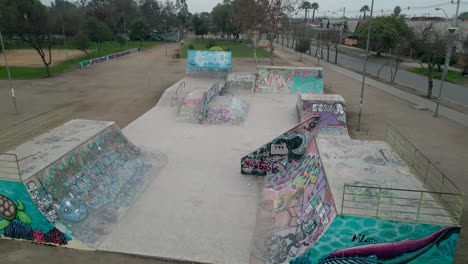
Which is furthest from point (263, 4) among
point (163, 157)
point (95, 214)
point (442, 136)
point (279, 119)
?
point (95, 214)

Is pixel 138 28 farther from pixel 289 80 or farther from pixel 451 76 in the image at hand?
pixel 451 76

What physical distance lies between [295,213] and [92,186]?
304 inches

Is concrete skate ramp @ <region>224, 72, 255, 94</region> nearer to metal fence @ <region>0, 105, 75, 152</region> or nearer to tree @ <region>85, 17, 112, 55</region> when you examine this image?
metal fence @ <region>0, 105, 75, 152</region>

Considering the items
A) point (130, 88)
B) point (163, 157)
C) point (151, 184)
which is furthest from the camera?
point (130, 88)

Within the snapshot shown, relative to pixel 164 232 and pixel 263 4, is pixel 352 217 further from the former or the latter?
pixel 263 4

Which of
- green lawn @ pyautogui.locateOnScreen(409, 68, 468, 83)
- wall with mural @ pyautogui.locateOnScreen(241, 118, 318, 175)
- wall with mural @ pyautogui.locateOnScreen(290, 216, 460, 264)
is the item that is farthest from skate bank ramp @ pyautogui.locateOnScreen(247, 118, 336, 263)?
green lawn @ pyautogui.locateOnScreen(409, 68, 468, 83)

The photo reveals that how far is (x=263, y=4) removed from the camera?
151 ft

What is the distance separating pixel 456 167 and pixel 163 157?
14870mm

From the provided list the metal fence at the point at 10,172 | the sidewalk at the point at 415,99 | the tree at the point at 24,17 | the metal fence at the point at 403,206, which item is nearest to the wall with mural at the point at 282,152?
the metal fence at the point at 403,206

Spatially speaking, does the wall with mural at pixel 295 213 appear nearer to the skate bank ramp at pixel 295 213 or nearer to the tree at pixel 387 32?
the skate bank ramp at pixel 295 213

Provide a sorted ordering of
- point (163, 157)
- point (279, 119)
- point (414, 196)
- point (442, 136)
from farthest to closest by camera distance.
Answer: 1. point (279, 119)
2. point (442, 136)
3. point (163, 157)
4. point (414, 196)

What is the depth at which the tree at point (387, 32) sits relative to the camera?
181ft

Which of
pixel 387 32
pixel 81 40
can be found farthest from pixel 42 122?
pixel 387 32

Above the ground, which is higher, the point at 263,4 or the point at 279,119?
the point at 263,4
